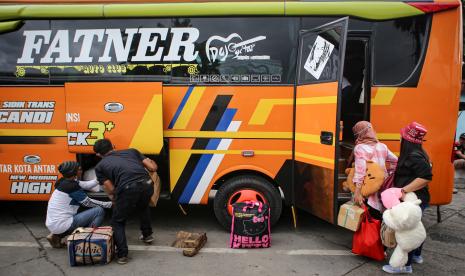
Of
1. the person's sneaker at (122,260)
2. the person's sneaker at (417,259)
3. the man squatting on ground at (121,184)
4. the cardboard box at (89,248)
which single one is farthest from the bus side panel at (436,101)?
the cardboard box at (89,248)

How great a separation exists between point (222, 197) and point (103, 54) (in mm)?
2454

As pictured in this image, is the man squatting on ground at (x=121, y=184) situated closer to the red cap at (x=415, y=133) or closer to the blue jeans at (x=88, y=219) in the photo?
the blue jeans at (x=88, y=219)

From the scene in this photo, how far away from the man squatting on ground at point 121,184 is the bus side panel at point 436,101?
118 inches

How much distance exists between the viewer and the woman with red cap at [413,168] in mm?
3695

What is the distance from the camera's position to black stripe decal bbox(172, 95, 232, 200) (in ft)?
15.3

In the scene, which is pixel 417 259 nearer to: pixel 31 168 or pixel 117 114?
pixel 117 114

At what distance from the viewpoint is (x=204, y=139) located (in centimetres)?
470

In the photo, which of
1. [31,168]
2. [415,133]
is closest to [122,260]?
[31,168]

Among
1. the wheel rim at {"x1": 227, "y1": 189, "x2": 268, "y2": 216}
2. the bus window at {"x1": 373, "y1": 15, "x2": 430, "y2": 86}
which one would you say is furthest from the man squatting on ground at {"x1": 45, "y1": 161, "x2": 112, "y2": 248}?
the bus window at {"x1": 373, "y1": 15, "x2": 430, "y2": 86}

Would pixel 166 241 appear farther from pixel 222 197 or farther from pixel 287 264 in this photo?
pixel 287 264

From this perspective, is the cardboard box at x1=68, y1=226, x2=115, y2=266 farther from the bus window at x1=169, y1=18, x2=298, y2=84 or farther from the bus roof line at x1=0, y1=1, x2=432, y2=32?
the bus roof line at x1=0, y1=1, x2=432, y2=32

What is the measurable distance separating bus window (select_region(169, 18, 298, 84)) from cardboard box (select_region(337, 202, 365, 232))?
171cm

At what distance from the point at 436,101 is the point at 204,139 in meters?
2.98

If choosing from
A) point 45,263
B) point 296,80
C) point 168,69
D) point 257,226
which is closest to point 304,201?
point 257,226
